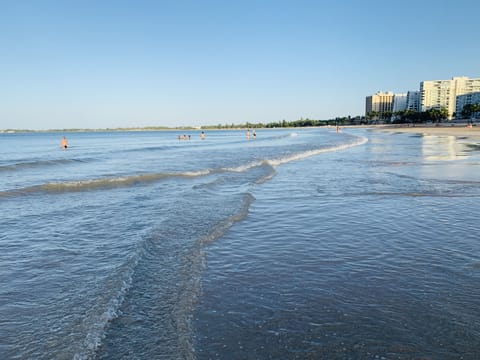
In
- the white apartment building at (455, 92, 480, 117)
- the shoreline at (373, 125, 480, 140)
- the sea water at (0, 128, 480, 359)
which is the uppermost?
the white apartment building at (455, 92, 480, 117)

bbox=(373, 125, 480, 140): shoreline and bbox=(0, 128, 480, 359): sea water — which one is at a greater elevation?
bbox=(0, 128, 480, 359): sea water

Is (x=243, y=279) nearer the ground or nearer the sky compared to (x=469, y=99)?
nearer the ground

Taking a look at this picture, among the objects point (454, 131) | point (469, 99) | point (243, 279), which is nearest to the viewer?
point (243, 279)

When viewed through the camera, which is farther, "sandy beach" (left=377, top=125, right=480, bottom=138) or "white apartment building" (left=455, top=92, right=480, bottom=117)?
"white apartment building" (left=455, top=92, right=480, bottom=117)

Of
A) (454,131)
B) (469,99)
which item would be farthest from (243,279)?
(469,99)

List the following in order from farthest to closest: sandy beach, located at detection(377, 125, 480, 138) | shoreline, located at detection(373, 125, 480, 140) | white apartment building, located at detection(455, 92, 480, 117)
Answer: white apartment building, located at detection(455, 92, 480, 117) < sandy beach, located at detection(377, 125, 480, 138) < shoreline, located at detection(373, 125, 480, 140)

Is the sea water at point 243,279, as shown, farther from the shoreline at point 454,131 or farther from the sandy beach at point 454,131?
the sandy beach at point 454,131

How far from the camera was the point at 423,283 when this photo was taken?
16.5ft

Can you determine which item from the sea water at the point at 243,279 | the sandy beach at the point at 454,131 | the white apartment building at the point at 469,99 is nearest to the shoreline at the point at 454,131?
the sandy beach at the point at 454,131

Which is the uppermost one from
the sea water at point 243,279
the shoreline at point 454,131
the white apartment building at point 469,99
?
the white apartment building at point 469,99

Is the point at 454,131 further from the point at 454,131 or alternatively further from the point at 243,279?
the point at 243,279

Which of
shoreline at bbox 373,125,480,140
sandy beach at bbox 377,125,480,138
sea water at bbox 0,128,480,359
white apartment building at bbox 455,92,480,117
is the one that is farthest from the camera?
white apartment building at bbox 455,92,480,117

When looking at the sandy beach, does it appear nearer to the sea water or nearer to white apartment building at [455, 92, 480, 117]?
the sea water

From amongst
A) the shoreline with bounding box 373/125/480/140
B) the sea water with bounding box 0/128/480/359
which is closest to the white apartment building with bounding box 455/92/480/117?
the shoreline with bounding box 373/125/480/140
